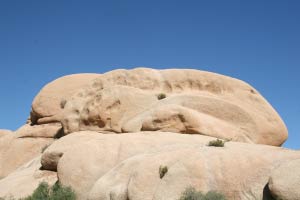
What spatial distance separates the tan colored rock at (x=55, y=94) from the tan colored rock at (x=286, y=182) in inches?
1051

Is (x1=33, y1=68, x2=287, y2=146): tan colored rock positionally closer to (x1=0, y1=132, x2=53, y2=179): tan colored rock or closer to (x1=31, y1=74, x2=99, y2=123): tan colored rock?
(x1=31, y1=74, x2=99, y2=123): tan colored rock

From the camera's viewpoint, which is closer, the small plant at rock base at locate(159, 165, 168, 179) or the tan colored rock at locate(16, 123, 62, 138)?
the small plant at rock base at locate(159, 165, 168, 179)

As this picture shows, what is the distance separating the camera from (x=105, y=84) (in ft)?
105

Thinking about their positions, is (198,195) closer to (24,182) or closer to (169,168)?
(169,168)

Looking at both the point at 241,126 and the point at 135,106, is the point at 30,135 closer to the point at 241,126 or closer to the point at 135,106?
the point at 135,106

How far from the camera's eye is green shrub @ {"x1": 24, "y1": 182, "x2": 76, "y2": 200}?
20.3m

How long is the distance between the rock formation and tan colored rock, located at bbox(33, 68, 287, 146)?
0.06 metres

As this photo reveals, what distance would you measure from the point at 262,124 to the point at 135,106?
27.1 ft

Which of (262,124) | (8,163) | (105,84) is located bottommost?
(8,163)

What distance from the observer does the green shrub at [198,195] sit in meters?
14.2

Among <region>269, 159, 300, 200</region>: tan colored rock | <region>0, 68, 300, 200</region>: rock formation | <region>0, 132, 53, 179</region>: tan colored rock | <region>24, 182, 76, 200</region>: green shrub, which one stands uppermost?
<region>269, 159, 300, 200</region>: tan colored rock

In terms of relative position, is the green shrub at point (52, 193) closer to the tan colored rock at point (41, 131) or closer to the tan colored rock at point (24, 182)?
the tan colored rock at point (24, 182)

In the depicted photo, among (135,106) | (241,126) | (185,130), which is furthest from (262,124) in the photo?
(135,106)

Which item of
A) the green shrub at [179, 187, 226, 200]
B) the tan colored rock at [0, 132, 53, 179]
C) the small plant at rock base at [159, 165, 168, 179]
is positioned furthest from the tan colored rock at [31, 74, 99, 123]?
the green shrub at [179, 187, 226, 200]
